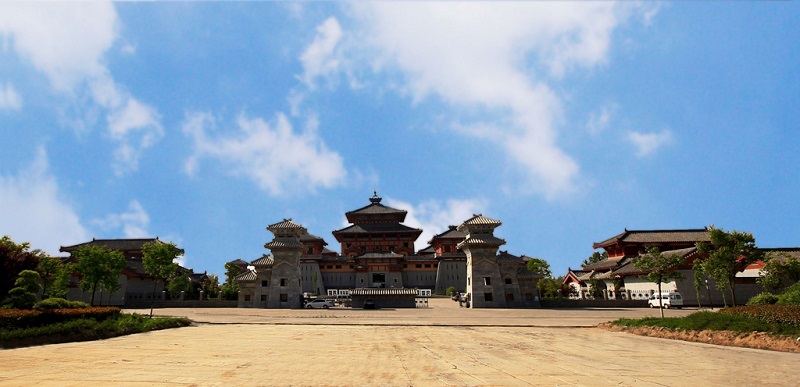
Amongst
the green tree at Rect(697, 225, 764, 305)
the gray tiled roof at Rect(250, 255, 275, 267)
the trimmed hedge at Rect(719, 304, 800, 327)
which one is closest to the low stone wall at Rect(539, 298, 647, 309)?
the green tree at Rect(697, 225, 764, 305)

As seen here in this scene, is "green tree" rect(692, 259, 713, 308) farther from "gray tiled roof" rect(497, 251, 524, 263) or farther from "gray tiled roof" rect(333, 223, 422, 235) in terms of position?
"gray tiled roof" rect(333, 223, 422, 235)

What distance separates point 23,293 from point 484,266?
3510cm

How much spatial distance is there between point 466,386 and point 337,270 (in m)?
56.5

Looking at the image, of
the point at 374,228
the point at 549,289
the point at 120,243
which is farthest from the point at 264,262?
the point at 120,243

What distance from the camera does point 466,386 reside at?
27.3 ft

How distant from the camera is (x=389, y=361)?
11.2 m

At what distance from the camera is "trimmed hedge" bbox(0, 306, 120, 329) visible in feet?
50.1

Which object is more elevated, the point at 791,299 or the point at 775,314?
the point at 791,299

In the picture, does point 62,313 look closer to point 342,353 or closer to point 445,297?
point 342,353

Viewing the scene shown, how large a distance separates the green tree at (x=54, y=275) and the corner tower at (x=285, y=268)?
58.4ft

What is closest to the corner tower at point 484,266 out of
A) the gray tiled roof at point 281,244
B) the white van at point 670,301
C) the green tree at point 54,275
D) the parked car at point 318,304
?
the parked car at point 318,304

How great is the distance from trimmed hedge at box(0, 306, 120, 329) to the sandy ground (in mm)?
2290

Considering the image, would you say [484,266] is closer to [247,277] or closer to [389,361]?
[247,277]

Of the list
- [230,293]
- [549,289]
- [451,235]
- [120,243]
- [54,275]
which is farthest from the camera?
[451,235]
